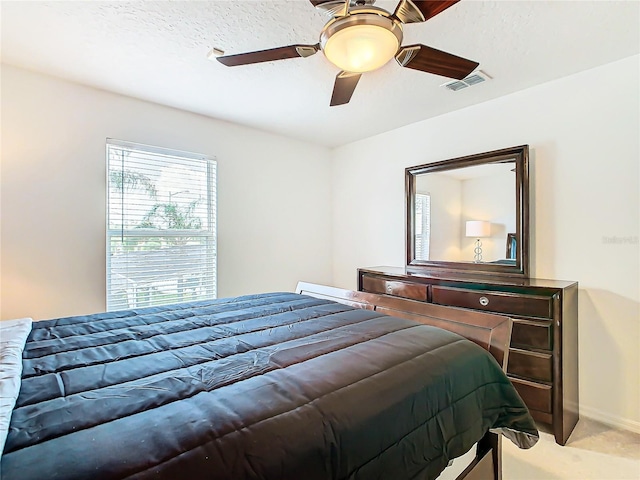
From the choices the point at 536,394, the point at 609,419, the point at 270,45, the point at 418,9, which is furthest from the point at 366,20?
the point at 609,419

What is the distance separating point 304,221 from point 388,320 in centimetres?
264

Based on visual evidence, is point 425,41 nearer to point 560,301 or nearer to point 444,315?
point 444,315

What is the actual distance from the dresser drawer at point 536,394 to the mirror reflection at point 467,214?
95 cm

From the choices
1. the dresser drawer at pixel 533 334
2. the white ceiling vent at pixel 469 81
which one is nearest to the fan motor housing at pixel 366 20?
the white ceiling vent at pixel 469 81

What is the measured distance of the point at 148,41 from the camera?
2.03 meters

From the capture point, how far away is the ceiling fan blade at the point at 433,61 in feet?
5.27

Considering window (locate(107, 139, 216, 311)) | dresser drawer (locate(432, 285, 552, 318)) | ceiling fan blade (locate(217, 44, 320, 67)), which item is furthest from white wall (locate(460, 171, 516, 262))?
window (locate(107, 139, 216, 311))

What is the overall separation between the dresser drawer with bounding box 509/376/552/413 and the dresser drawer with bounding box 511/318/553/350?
0.82 feet

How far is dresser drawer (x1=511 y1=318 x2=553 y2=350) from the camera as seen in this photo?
6.93 feet

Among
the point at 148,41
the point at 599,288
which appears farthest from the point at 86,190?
the point at 599,288

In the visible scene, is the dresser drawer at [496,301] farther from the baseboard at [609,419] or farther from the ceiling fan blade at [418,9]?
the ceiling fan blade at [418,9]

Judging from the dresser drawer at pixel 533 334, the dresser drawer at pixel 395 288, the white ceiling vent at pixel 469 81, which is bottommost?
the dresser drawer at pixel 533 334

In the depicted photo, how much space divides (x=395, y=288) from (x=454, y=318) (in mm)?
1331

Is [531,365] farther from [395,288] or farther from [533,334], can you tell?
[395,288]
